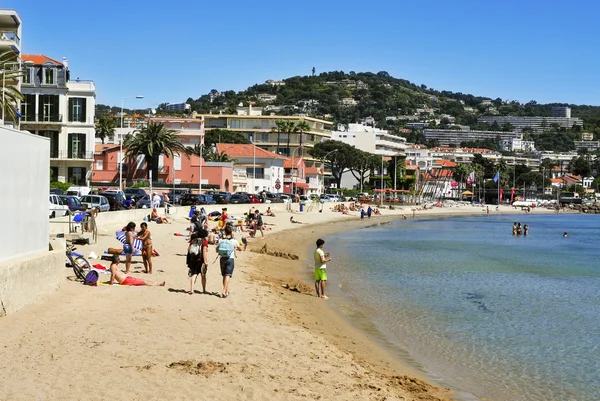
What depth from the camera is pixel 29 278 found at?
12977 millimetres

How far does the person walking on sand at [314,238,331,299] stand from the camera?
18844mm

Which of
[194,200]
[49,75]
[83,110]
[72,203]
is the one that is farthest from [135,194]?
[72,203]

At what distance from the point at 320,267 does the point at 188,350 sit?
28.4 feet

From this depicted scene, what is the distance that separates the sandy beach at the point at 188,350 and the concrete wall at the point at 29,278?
0.22m

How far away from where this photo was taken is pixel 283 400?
8.98 meters

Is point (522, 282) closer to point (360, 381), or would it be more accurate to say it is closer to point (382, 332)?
point (382, 332)

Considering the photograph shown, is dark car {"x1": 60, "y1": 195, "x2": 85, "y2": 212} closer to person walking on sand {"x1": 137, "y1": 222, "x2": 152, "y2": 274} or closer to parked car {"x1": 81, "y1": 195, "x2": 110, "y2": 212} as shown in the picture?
parked car {"x1": 81, "y1": 195, "x2": 110, "y2": 212}

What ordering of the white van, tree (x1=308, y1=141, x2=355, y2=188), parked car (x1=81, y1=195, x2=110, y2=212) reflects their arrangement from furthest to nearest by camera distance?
1. tree (x1=308, y1=141, x2=355, y2=188)
2. the white van
3. parked car (x1=81, y1=195, x2=110, y2=212)

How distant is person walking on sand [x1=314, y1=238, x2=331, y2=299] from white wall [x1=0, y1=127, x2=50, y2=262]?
21.7ft

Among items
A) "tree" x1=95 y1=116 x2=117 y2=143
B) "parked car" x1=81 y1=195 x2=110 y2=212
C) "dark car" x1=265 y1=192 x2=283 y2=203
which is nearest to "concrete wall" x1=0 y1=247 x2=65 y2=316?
"parked car" x1=81 y1=195 x2=110 y2=212

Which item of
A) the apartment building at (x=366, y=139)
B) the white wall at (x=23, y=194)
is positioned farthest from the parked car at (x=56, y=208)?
the apartment building at (x=366, y=139)

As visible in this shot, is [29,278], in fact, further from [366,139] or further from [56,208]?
[366,139]

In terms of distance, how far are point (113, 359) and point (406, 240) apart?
41631 mm

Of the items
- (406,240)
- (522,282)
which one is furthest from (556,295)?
(406,240)
